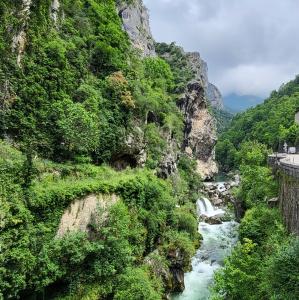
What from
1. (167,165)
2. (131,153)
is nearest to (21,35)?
(131,153)

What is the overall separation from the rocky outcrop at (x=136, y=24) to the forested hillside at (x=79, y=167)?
16982 mm

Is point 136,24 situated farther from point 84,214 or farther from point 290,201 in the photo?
point 84,214

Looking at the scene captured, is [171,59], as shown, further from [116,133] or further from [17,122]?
[17,122]

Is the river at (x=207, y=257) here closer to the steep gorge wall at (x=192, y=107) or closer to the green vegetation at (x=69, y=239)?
the green vegetation at (x=69, y=239)

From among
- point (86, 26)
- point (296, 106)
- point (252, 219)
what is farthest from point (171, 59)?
point (252, 219)

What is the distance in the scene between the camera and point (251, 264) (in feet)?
72.0

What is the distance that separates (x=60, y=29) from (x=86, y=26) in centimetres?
425

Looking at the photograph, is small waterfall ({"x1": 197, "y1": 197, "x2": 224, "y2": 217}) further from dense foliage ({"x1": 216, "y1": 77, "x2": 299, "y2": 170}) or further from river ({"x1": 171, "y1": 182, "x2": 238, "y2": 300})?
dense foliage ({"x1": 216, "y1": 77, "x2": 299, "y2": 170})

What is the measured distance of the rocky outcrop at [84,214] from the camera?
23.8m

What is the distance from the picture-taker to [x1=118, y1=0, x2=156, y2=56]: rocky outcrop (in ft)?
205

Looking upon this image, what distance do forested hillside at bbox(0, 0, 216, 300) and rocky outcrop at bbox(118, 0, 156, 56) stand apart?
1698cm

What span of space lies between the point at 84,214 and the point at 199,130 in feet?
197

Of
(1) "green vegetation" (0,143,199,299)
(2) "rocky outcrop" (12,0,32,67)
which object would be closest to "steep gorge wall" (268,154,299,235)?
(1) "green vegetation" (0,143,199,299)

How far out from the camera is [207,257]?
118ft
